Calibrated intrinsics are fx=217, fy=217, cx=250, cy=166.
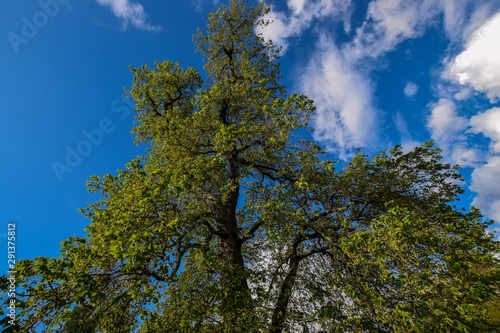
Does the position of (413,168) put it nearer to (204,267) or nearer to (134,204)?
(204,267)

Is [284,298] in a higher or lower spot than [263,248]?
lower

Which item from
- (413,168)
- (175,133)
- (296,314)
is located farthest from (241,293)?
(413,168)

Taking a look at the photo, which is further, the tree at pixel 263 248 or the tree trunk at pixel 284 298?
the tree trunk at pixel 284 298

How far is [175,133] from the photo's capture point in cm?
927

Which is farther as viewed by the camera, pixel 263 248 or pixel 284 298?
pixel 263 248

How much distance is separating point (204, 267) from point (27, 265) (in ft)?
11.8

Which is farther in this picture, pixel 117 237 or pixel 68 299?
pixel 117 237

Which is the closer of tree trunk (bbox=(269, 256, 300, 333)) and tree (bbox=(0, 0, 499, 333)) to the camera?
tree (bbox=(0, 0, 499, 333))

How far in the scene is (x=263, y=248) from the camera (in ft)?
Answer: 33.8

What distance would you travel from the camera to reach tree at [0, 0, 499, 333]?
3.85m

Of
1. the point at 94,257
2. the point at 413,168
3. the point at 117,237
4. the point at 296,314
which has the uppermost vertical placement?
the point at 413,168

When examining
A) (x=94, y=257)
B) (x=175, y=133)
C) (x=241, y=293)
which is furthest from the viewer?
(x=175, y=133)

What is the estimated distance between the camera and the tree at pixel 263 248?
3854 millimetres

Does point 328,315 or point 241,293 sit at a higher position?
point 328,315
